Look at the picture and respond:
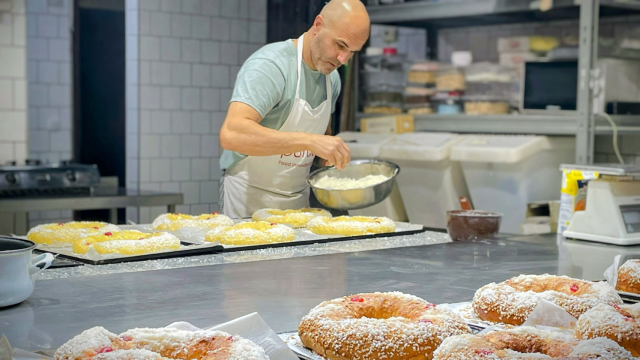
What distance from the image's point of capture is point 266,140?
261 centimetres

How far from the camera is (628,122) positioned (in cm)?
420

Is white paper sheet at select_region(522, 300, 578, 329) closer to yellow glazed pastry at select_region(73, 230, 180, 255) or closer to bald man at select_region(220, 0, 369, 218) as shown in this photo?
yellow glazed pastry at select_region(73, 230, 180, 255)

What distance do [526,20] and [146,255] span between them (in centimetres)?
359

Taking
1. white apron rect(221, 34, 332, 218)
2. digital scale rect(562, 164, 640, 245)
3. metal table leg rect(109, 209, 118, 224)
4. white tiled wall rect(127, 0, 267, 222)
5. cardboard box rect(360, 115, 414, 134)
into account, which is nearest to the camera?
digital scale rect(562, 164, 640, 245)

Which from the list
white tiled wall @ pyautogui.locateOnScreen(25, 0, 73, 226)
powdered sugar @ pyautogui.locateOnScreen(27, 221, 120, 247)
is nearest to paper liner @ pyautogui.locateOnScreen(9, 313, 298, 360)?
powdered sugar @ pyautogui.locateOnScreen(27, 221, 120, 247)

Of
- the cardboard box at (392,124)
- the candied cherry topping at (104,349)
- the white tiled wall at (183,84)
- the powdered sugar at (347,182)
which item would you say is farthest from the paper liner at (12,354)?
the white tiled wall at (183,84)

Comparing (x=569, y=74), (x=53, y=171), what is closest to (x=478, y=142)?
(x=569, y=74)

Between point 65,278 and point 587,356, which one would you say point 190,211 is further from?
point 587,356

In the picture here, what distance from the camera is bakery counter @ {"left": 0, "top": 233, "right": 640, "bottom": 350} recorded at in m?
1.35

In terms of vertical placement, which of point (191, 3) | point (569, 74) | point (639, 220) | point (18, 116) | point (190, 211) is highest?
point (191, 3)

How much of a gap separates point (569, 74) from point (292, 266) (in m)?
2.80

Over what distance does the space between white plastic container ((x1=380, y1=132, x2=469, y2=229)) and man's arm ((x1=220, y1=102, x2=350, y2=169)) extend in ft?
5.80

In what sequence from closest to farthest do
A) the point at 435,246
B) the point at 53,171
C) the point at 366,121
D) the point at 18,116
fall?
the point at 435,246, the point at 53,171, the point at 18,116, the point at 366,121

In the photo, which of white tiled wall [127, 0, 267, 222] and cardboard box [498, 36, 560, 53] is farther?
white tiled wall [127, 0, 267, 222]
